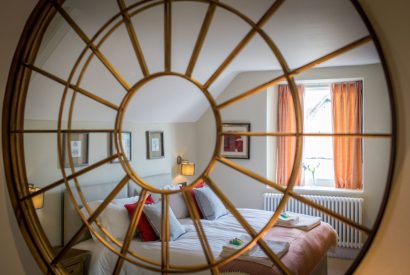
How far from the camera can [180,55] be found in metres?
3.00

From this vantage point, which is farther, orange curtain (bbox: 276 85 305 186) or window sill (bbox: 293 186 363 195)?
orange curtain (bbox: 276 85 305 186)

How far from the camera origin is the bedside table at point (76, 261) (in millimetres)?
2318

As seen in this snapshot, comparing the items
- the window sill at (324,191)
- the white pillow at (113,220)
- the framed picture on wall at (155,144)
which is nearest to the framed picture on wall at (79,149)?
the white pillow at (113,220)

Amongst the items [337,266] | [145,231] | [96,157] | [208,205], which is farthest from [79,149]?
[337,266]

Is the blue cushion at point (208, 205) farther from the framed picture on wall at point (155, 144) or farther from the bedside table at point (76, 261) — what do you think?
the bedside table at point (76, 261)

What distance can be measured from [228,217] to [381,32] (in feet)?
8.33

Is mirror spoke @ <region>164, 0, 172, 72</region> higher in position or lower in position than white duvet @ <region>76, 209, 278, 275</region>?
higher

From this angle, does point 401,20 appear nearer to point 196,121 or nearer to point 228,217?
point 228,217

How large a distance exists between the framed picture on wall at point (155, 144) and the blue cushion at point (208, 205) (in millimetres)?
539

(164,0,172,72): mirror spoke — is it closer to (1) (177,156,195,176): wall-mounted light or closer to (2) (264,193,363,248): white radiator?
(1) (177,156,195,176): wall-mounted light

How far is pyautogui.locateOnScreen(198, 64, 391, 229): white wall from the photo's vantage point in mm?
3484

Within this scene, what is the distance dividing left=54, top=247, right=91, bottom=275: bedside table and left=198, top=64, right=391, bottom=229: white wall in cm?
186

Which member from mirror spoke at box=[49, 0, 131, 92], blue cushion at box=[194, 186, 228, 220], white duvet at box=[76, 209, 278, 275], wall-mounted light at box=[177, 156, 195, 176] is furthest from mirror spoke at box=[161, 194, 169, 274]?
wall-mounted light at box=[177, 156, 195, 176]

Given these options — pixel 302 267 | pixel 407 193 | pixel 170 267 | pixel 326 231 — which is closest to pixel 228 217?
pixel 326 231
